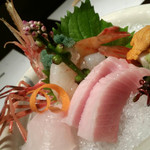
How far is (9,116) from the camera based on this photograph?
133 cm

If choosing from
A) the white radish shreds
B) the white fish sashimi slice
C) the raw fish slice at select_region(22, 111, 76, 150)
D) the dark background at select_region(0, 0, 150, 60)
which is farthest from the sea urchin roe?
the dark background at select_region(0, 0, 150, 60)

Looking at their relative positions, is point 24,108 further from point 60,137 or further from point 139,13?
point 139,13

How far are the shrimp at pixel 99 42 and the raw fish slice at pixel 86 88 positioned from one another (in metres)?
0.18

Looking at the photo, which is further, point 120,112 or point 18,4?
point 18,4

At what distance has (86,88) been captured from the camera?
101 cm

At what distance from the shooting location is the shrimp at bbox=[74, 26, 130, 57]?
3.88 ft

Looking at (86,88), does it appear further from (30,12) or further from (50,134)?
(30,12)

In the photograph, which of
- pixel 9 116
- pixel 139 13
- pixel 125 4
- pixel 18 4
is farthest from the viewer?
pixel 18 4

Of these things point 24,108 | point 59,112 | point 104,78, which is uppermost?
point 104,78

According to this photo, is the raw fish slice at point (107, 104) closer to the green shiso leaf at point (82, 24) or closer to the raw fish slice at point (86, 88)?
the raw fish slice at point (86, 88)

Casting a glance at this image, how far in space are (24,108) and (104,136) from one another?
2.20 ft

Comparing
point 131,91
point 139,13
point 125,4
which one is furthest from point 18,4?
point 131,91

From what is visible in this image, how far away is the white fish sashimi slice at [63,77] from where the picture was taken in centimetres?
120

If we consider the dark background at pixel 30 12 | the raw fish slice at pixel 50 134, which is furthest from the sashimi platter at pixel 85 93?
the dark background at pixel 30 12
